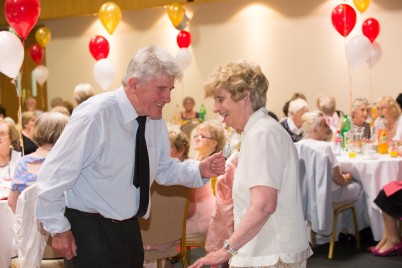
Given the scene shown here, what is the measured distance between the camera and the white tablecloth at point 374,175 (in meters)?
5.20

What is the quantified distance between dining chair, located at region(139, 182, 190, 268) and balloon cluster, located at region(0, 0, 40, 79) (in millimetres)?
2687

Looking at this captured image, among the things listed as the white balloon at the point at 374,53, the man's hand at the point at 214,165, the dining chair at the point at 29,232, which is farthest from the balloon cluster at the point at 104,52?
the man's hand at the point at 214,165

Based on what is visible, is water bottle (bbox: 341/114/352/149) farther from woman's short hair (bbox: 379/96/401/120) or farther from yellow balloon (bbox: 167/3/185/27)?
yellow balloon (bbox: 167/3/185/27)

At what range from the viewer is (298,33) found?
1040 centimetres

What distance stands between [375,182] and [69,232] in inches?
142

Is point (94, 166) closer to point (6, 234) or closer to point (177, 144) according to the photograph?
point (6, 234)

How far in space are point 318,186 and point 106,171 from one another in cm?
289

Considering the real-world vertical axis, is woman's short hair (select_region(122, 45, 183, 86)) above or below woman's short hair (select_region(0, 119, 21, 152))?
above

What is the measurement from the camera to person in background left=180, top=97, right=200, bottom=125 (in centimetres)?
1020

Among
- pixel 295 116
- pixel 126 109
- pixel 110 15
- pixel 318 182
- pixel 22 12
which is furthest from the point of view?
pixel 110 15

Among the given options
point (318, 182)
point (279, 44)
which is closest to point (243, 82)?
point (318, 182)

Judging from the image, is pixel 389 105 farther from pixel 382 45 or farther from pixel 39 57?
pixel 39 57

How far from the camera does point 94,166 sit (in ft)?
7.43

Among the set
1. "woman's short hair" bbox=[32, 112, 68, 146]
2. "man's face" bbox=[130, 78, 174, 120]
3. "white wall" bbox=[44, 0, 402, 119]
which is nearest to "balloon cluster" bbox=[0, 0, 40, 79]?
"woman's short hair" bbox=[32, 112, 68, 146]
